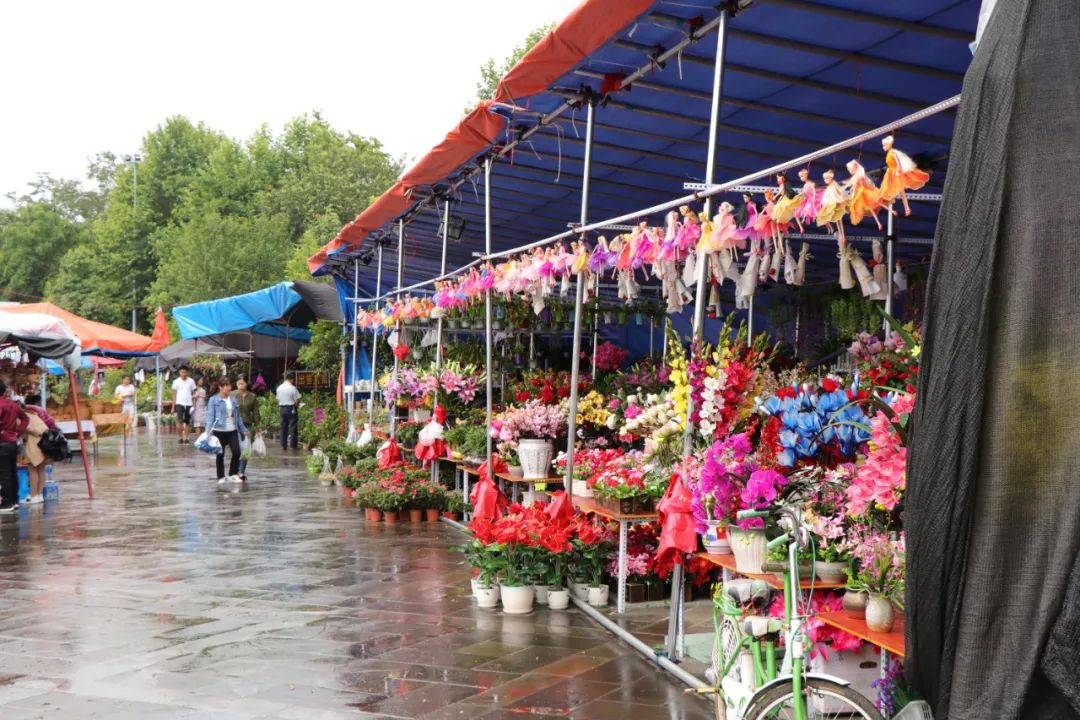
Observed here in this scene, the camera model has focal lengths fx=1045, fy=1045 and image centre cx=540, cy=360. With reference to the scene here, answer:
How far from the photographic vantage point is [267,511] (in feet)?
41.3

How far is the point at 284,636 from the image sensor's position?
6582 millimetres

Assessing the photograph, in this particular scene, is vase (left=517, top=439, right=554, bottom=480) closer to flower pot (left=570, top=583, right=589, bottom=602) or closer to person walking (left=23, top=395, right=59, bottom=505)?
flower pot (left=570, top=583, right=589, bottom=602)

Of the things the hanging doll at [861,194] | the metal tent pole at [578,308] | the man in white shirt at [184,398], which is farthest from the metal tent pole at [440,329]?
the man in white shirt at [184,398]

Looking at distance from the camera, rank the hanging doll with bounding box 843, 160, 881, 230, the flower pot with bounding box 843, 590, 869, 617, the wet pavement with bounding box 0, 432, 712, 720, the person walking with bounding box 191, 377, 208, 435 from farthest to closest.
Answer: the person walking with bounding box 191, 377, 208, 435 < the wet pavement with bounding box 0, 432, 712, 720 < the flower pot with bounding box 843, 590, 869, 617 < the hanging doll with bounding box 843, 160, 881, 230

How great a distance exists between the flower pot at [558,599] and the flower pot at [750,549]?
2.63 meters

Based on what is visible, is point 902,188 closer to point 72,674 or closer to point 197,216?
point 72,674

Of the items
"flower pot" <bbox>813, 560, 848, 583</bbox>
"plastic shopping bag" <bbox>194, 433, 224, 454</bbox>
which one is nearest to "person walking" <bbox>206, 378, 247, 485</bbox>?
"plastic shopping bag" <bbox>194, 433, 224, 454</bbox>

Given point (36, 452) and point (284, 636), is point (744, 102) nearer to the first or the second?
point (284, 636)

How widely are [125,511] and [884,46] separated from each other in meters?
10.6

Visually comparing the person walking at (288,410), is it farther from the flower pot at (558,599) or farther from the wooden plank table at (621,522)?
the wooden plank table at (621,522)

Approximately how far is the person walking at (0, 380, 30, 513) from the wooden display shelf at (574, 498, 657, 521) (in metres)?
8.08

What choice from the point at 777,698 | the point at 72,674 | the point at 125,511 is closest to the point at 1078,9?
the point at 777,698

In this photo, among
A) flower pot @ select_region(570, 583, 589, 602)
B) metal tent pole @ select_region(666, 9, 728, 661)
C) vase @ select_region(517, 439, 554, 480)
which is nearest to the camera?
metal tent pole @ select_region(666, 9, 728, 661)

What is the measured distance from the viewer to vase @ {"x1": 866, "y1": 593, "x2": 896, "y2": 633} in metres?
3.75
